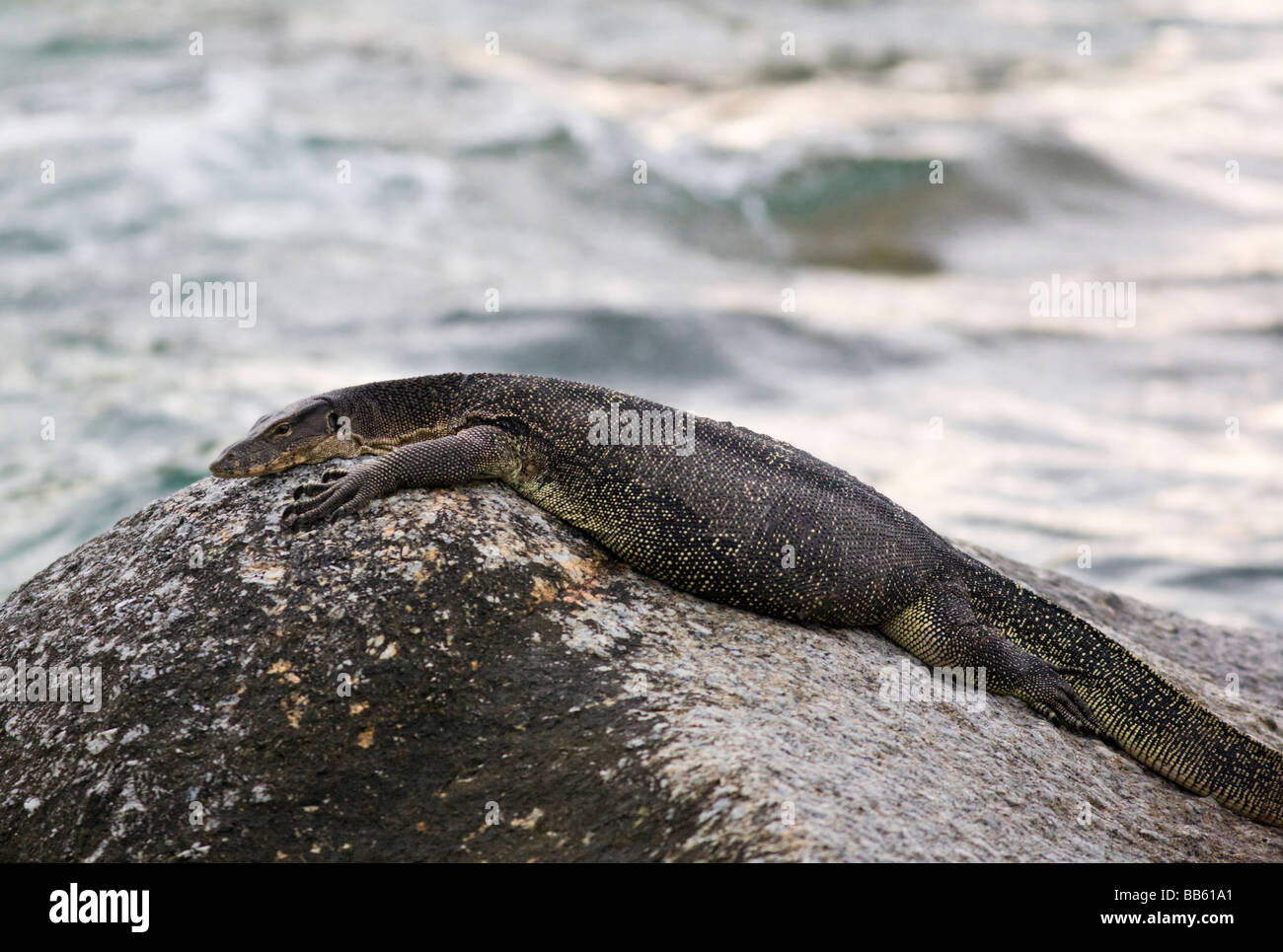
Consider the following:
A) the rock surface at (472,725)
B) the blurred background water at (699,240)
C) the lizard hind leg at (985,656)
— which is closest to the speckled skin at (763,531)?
the lizard hind leg at (985,656)

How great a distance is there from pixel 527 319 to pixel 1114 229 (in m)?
14.4

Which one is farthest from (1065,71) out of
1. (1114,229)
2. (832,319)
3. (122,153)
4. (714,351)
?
(122,153)

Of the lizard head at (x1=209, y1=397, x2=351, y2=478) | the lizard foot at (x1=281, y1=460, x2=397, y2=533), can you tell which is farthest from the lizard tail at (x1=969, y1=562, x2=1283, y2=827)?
the lizard head at (x1=209, y1=397, x2=351, y2=478)

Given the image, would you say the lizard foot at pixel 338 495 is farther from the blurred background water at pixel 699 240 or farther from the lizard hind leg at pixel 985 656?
the blurred background water at pixel 699 240

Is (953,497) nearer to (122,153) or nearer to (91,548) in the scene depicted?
(91,548)

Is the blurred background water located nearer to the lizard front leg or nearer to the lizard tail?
the lizard tail

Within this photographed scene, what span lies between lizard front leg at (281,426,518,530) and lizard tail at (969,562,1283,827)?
326 cm

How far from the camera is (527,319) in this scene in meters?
26.0

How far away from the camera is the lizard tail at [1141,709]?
8.49 meters

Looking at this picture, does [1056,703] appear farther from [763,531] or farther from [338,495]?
[338,495]

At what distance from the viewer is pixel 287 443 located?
826cm

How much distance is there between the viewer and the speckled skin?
27.0 ft

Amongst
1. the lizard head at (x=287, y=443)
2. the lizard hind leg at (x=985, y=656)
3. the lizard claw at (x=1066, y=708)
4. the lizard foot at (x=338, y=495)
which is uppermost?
the lizard head at (x=287, y=443)

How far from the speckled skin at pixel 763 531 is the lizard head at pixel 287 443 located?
1 cm
